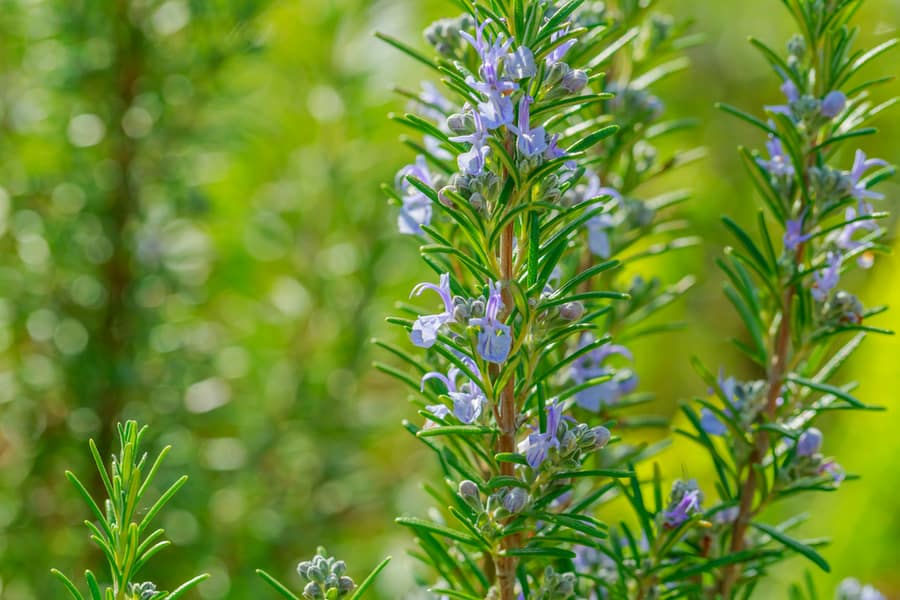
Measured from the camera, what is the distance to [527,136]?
549 millimetres

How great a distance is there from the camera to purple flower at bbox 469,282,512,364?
55cm

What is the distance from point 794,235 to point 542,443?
286 mm

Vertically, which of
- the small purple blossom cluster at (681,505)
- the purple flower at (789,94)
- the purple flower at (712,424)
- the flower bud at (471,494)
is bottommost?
the small purple blossom cluster at (681,505)

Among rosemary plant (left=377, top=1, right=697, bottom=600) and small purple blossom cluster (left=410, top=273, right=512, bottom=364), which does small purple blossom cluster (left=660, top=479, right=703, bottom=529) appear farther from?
small purple blossom cluster (left=410, top=273, right=512, bottom=364)

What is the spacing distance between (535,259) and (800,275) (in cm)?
26

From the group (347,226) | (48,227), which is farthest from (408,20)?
(48,227)

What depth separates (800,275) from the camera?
708 millimetres

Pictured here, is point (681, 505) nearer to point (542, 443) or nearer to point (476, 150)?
point (542, 443)

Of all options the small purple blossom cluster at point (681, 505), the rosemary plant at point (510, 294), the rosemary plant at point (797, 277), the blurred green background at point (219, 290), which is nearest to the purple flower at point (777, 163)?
the rosemary plant at point (797, 277)

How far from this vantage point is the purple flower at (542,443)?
58cm

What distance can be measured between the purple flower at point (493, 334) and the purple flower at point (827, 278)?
293 millimetres

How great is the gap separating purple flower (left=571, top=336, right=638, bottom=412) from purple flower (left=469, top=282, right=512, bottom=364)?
19 centimetres

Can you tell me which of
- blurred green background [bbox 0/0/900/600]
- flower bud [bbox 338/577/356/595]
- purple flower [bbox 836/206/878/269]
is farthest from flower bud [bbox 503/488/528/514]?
blurred green background [bbox 0/0/900/600]

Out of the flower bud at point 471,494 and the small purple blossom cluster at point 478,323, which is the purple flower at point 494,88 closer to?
the small purple blossom cluster at point 478,323
